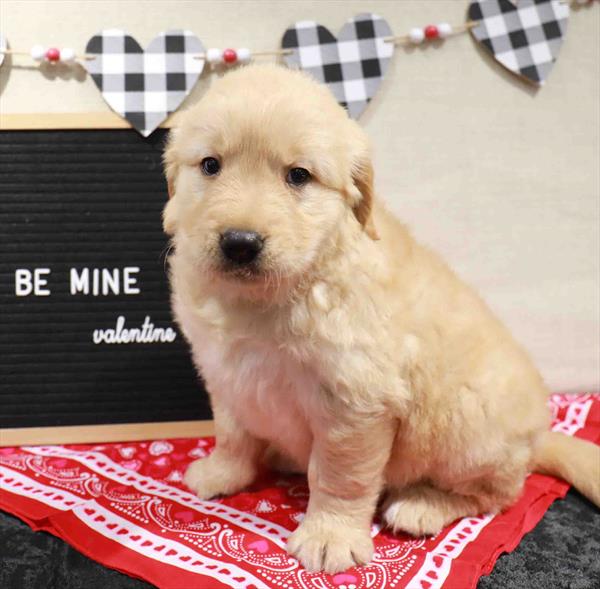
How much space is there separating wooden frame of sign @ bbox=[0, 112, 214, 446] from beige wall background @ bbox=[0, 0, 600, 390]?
18cm

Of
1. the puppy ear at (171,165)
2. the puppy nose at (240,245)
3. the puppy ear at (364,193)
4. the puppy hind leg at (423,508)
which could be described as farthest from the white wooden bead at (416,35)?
the puppy hind leg at (423,508)

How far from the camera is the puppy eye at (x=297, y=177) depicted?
146cm

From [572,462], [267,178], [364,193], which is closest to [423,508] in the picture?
[572,462]

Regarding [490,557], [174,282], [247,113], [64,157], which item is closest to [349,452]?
[490,557]

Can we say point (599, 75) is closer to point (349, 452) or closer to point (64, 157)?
point (349, 452)

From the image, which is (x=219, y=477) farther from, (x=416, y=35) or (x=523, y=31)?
(x=523, y=31)

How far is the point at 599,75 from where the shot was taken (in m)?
2.36

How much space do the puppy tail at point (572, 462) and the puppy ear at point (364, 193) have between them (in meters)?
0.91

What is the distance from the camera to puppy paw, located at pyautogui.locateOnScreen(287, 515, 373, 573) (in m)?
1.57

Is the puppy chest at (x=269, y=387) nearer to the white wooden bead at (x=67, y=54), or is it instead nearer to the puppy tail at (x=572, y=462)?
the puppy tail at (x=572, y=462)

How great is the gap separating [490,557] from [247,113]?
1272mm

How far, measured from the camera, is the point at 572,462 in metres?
1.96

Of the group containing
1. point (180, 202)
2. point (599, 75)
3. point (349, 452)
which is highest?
point (599, 75)

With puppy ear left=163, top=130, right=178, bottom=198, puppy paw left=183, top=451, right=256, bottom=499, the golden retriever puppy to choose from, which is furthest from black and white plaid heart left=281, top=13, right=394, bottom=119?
puppy paw left=183, top=451, right=256, bottom=499
